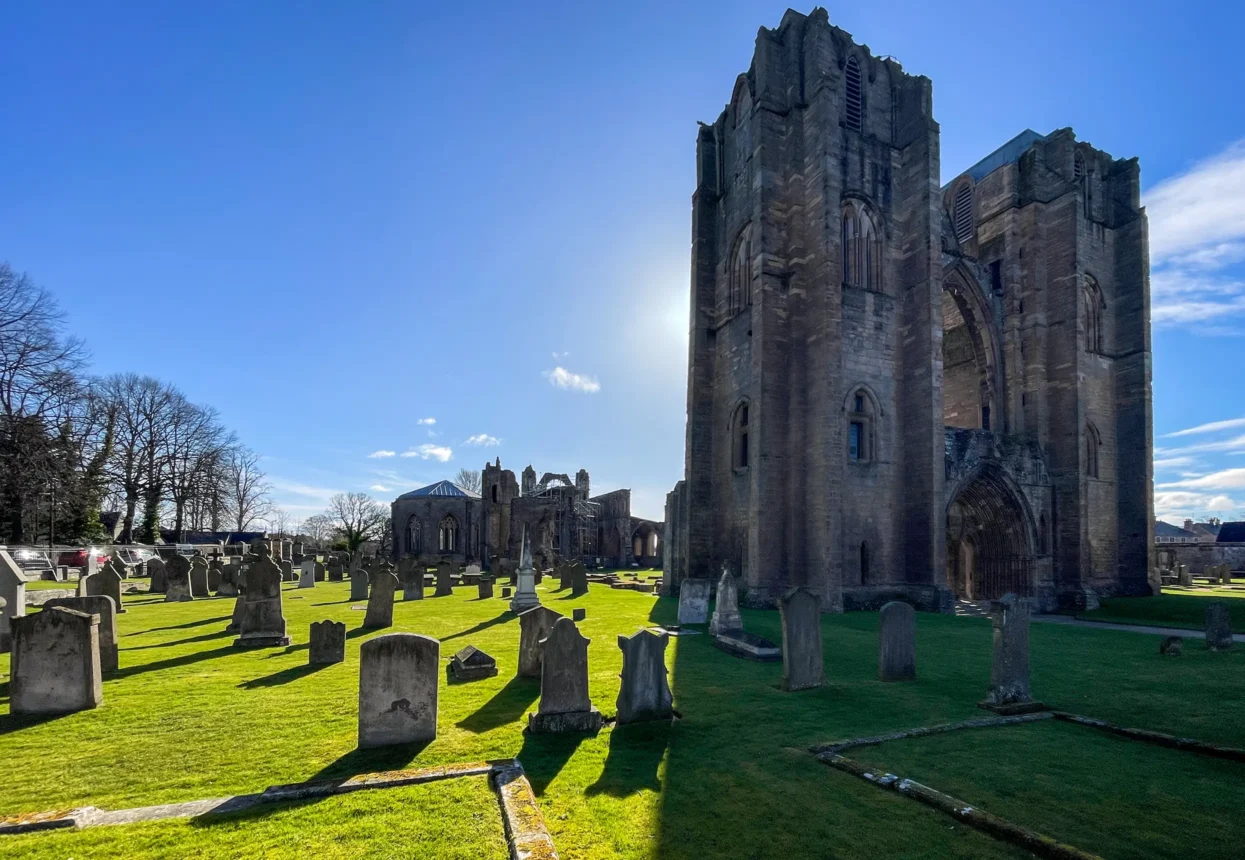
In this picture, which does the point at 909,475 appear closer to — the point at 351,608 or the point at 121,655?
the point at 351,608

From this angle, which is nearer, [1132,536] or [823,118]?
[823,118]

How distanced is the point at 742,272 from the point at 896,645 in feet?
53.4

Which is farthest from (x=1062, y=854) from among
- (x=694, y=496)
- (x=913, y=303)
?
(x=913, y=303)

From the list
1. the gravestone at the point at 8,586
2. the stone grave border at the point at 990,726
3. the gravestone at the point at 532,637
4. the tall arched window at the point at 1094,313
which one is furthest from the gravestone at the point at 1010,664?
the tall arched window at the point at 1094,313

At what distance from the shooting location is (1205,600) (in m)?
21.3

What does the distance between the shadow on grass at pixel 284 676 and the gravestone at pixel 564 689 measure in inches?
160

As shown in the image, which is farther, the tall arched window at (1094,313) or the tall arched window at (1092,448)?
the tall arched window at (1094,313)

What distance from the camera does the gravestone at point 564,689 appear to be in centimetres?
602

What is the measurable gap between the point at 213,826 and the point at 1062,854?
526cm

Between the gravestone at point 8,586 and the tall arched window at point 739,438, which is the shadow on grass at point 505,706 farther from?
the tall arched window at point 739,438

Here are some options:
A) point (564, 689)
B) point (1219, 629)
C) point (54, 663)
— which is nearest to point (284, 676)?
point (54, 663)

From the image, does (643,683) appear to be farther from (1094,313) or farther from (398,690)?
(1094,313)

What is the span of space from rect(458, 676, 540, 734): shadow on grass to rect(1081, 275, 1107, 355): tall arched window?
2696cm

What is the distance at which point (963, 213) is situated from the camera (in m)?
27.8
